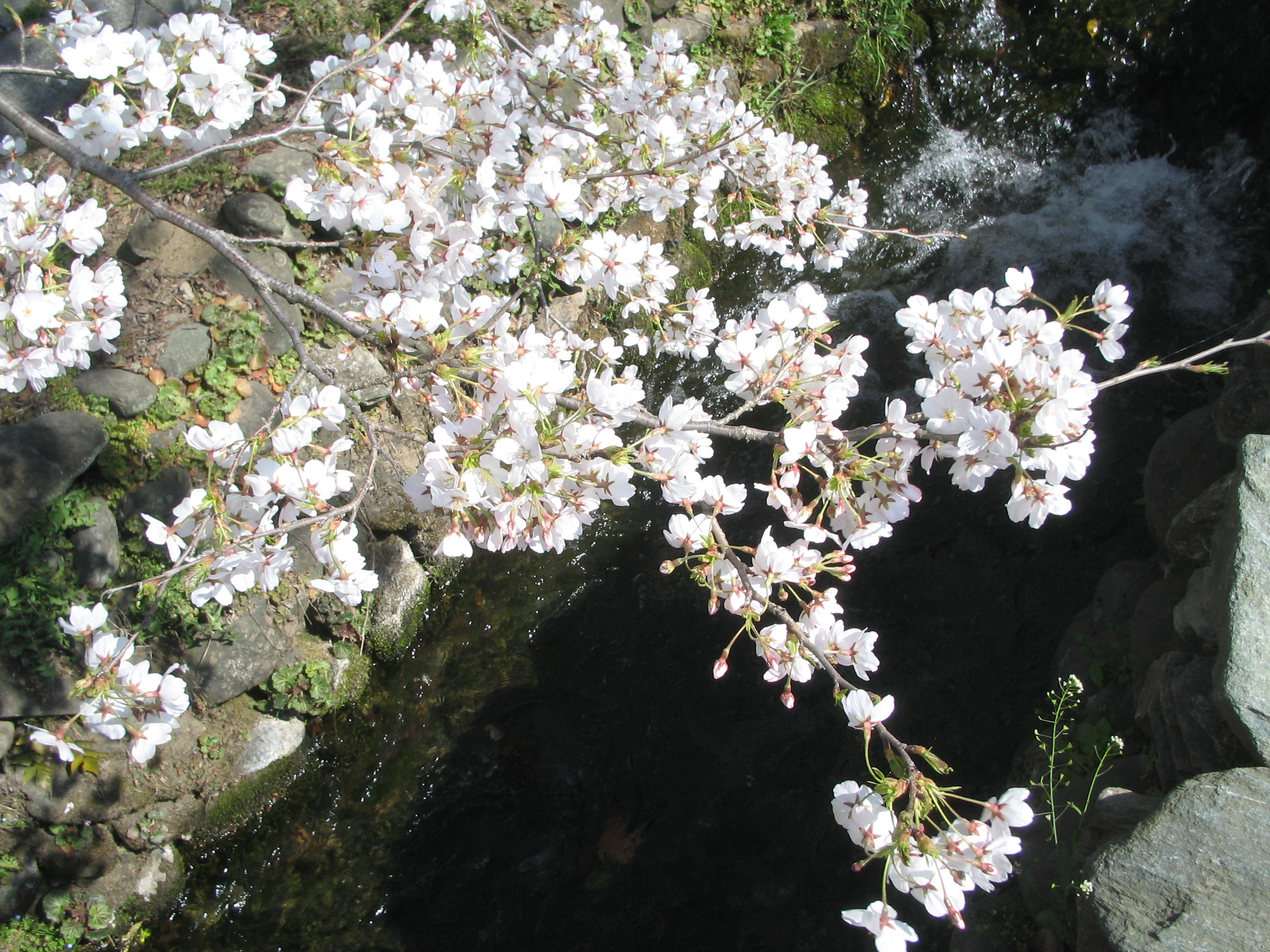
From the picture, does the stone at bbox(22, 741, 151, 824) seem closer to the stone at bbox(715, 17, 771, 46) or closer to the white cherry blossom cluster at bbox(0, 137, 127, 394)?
the white cherry blossom cluster at bbox(0, 137, 127, 394)

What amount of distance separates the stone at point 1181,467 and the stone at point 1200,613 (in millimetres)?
408

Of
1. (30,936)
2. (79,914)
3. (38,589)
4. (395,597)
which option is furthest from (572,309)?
(30,936)

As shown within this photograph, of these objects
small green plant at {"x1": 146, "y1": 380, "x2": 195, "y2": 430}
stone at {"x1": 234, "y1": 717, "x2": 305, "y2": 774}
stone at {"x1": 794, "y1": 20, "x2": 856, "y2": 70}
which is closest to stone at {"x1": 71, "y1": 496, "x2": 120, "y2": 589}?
small green plant at {"x1": 146, "y1": 380, "x2": 195, "y2": 430}

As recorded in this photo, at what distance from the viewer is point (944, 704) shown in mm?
2953

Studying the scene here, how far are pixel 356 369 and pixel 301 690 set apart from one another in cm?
141

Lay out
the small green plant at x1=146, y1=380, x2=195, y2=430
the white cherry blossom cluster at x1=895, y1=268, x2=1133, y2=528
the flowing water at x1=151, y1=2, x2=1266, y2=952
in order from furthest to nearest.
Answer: the small green plant at x1=146, y1=380, x2=195, y2=430
the flowing water at x1=151, y1=2, x2=1266, y2=952
the white cherry blossom cluster at x1=895, y1=268, x2=1133, y2=528

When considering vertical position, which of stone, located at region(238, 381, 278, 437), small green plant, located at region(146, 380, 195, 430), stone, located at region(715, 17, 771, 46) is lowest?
small green plant, located at region(146, 380, 195, 430)

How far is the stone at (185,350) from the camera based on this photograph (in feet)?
10.1

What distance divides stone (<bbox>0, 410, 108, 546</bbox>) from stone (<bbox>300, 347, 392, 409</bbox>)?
2.75ft

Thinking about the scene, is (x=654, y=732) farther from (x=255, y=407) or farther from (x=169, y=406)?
(x=169, y=406)

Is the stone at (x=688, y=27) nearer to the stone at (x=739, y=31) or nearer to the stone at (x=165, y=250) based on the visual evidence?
Answer: the stone at (x=739, y=31)

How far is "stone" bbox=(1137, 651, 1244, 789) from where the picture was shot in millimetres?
2117

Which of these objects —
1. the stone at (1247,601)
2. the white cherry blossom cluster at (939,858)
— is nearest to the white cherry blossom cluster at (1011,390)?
the white cherry blossom cluster at (939,858)

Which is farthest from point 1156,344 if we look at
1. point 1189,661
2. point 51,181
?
point 51,181
